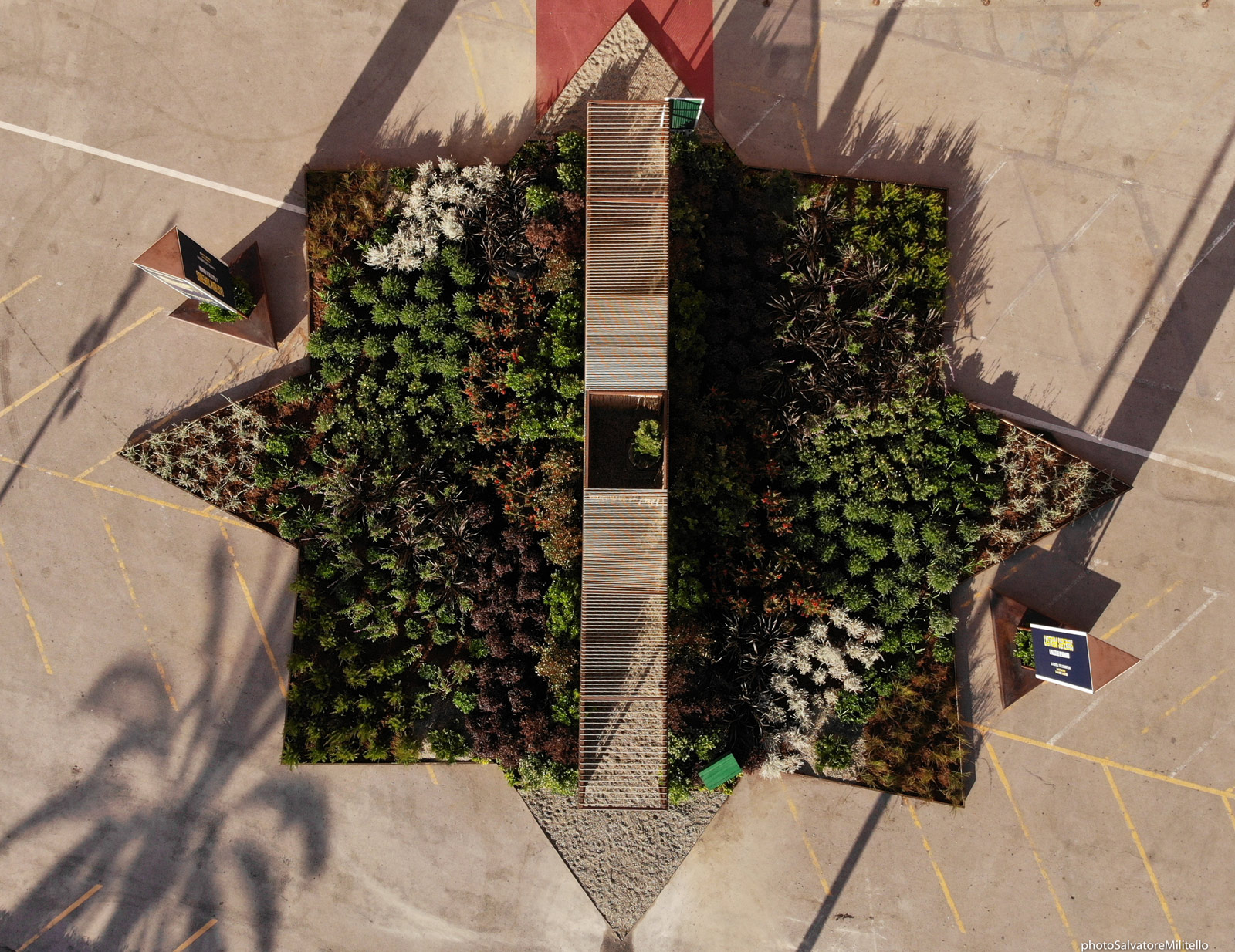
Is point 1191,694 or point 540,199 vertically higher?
point 540,199

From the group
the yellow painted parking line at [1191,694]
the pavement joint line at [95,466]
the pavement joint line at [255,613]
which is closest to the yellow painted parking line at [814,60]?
the yellow painted parking line at [1191,694]

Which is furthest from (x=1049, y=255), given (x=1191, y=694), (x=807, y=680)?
(x=807, y=680)

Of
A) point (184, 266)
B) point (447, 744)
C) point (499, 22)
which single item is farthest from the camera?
point (499, 22)

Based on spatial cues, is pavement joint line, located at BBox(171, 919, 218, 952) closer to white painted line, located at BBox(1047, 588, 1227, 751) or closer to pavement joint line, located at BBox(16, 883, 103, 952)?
pavement joint line, located at BBox(16, 883, 103, 952)

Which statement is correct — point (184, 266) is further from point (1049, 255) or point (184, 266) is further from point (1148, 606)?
point (1148, 606)

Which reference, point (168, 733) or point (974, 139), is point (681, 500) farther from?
point (168, 733)

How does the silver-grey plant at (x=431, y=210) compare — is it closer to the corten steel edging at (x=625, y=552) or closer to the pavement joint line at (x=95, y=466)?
the corten steel edging at (x=625, y=552)

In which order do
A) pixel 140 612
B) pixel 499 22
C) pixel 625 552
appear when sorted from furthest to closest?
pixel 499 22 → pixel 140 612 → pixel 625 552
